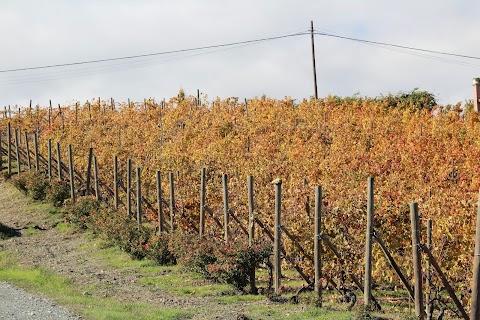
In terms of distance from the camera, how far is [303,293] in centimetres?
1548

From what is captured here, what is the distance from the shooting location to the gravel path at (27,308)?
1312cm

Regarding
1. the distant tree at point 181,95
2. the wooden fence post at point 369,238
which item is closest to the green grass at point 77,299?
the wooden fence post at point 369,238

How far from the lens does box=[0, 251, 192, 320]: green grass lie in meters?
12.9

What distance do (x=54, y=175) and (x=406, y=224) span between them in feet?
67.4

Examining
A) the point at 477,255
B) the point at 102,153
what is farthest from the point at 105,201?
the point at 477,255

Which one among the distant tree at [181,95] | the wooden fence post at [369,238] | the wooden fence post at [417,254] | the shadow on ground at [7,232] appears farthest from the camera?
the distant tree at [181,95]

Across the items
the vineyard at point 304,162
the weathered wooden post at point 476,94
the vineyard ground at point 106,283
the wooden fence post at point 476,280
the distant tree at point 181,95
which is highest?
the distant tree at point 181,95

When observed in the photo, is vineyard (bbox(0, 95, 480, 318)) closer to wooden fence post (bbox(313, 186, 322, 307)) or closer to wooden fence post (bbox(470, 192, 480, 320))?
wooden fence post (bbox(313, 186, 322, 307))

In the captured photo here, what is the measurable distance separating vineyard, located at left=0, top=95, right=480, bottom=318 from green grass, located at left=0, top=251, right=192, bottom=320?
3.40 meters

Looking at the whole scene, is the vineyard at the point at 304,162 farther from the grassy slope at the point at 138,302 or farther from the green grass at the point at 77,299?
the green grass at the point at 77,299

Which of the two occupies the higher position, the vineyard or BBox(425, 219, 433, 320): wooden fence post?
the vineyard

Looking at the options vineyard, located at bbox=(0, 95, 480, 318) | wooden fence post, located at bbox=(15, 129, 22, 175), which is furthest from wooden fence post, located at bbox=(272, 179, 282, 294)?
wooden fence post, located at bbox=(15, 129, 22, 175)

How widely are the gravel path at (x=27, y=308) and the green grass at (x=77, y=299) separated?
0.28 meters

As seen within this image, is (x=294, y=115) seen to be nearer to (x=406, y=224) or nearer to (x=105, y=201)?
(x=105, y=201)
